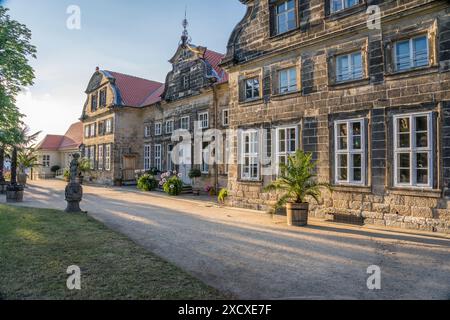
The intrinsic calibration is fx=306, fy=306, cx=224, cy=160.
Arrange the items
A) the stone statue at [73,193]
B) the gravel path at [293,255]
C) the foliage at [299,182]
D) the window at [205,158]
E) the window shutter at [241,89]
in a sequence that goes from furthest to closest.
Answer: the window at [205,158]
the window shutter at [241,89]
the stone statue at [73,193]
the foliage at [299,182]
the gravel path at [293,255]

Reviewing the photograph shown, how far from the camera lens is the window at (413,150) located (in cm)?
831

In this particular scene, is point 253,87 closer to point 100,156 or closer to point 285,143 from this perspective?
point 285,143

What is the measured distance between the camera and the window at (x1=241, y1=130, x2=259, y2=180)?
500 inches

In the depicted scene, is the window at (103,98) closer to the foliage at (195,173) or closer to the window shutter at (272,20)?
the foliage at (195,173)

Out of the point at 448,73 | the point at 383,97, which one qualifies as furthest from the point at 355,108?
the point at 448,73

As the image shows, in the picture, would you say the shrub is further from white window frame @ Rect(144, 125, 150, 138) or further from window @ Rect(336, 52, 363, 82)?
window @ Rect(336, 52, 363, 82)

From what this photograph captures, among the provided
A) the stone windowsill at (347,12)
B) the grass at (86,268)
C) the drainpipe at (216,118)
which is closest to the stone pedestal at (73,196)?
the grass at (86,268)

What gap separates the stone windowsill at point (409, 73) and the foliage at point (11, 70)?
1319 centimetres

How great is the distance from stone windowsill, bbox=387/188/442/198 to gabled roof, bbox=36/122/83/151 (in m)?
35.3

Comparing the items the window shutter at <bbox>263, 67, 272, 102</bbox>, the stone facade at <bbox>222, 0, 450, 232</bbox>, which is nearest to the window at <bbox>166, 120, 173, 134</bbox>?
the stone facade at <bbox>222, 0, 450, 232</bbox>

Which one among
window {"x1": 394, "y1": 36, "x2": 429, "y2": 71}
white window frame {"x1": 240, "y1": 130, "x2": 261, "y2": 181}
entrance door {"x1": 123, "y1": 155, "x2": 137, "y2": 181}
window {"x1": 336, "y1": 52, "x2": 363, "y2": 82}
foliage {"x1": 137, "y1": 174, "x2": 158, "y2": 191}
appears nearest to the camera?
window {"x1": 394, "y1": 36, "x2": 429, "y2": 71}

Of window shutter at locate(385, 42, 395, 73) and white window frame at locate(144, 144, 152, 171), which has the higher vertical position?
window shutter at locate(385, 42, 395, 73)

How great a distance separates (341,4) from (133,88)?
855 inches
